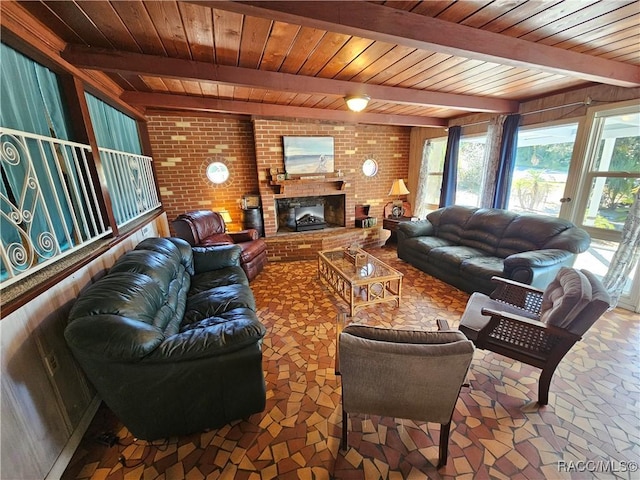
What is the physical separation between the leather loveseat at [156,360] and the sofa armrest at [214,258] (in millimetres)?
970

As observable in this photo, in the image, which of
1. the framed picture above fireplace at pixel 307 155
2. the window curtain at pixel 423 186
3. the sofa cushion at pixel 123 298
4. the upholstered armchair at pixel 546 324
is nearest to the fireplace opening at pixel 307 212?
the framed picture above fireplace at pixel 307 155

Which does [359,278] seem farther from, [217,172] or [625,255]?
[217,172]

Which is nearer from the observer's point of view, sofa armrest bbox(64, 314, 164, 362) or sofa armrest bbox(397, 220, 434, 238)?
sofa armrest bbox(64, 314, 164, 362)

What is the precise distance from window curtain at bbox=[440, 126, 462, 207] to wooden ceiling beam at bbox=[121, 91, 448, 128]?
1.13ft

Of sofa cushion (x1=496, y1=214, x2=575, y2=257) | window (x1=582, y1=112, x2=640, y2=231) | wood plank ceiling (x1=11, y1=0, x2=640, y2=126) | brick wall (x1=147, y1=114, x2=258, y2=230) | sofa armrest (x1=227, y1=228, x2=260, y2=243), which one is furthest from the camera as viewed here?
brick wall (x1=147, y1=114, x2=258, y2=230)

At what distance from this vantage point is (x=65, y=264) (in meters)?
1.51

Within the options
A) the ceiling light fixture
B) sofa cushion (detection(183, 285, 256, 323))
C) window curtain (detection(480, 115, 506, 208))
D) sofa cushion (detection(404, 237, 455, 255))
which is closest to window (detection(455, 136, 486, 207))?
window curtain (detection(480, 115, 506, 208))

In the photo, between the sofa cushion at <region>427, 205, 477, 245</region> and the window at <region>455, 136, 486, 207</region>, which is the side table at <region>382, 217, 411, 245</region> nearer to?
the sofa cushion at <region>427, 205, 477, 245</region>

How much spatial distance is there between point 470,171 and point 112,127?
5.09 meters

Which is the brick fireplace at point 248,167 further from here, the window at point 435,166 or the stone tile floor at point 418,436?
the stone tile floor at point 418,436

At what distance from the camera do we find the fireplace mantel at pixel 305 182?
13.6 feet

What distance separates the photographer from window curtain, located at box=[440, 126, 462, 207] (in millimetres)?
4223

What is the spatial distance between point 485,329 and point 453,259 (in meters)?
1.53

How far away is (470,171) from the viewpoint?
14.2ft
